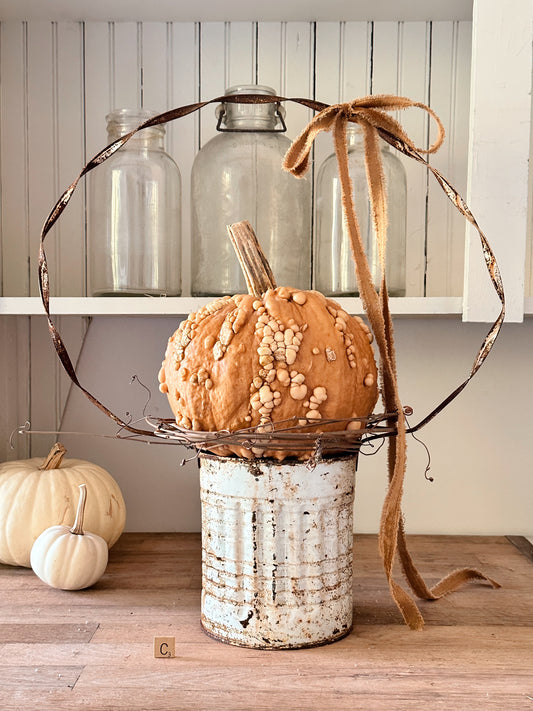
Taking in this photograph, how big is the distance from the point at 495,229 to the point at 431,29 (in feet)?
1.30

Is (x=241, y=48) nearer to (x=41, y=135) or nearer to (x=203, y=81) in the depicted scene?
(x=203, y=81)

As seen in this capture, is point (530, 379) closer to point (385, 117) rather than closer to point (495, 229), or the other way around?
point (495, 229)

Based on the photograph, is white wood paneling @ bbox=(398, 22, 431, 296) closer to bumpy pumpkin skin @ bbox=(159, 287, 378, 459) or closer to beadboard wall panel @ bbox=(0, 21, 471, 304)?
beadboard wall panel @ bbox=(0, 21, 471, 304)

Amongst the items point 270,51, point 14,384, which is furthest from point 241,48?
point 14,384

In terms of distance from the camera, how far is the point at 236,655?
26.9 inches

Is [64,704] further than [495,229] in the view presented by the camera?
No

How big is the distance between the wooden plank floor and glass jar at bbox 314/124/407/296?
0.40 m

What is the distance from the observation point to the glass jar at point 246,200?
100 centimetres

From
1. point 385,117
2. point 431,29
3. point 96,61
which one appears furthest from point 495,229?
point 96,61

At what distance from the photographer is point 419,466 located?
44.4 inches

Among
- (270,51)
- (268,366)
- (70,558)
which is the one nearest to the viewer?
(268,366)

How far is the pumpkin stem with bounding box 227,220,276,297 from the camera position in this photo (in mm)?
745

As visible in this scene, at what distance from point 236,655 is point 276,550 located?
0.11m

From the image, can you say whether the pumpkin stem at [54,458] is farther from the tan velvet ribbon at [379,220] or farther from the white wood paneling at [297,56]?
the white wood paneling at [297,56]
